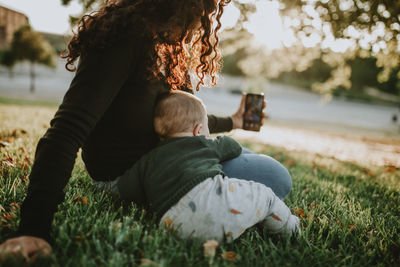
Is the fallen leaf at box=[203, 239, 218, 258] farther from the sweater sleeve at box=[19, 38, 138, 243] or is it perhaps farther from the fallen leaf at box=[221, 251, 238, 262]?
the sweater sleeve at box=[19, 38, 138, 243]

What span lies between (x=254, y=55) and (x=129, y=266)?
12.0 m

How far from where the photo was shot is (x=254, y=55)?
39.8ft

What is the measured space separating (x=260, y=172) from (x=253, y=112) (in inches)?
41.1

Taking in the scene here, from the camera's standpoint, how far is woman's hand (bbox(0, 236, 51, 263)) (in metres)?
1.08

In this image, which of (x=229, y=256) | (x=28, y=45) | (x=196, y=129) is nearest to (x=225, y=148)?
(x=196, y=129)

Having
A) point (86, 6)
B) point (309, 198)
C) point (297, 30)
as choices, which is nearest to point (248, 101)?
point (309, 198)

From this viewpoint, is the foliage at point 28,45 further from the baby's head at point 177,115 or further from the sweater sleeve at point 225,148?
the sweater sleeve at point 225,148

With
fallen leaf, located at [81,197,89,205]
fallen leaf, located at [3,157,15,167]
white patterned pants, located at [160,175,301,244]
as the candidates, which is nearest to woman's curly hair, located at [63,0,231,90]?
white patterned pants, located at [160,175,301,244]

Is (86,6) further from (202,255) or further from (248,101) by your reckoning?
(202,255)

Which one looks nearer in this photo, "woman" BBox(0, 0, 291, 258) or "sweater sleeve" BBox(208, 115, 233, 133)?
"woman" BBox(0, 0, 291, 258)

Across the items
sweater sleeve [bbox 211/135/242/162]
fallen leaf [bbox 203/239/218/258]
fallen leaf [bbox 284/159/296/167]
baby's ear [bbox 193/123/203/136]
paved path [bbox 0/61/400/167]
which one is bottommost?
paved path [bbox 0/61/400/167]

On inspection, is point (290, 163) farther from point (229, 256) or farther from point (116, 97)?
point (116, 97)

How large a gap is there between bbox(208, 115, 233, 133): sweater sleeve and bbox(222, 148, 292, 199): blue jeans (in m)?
0.69

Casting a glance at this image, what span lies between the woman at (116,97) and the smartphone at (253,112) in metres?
0.83
